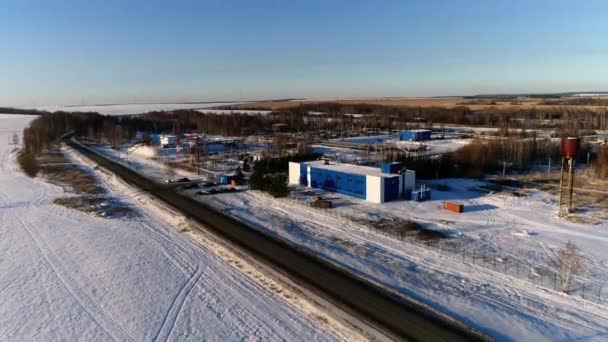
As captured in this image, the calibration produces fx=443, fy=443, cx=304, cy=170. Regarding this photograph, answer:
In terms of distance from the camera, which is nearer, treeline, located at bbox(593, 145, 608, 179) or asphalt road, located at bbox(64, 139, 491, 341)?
asphalt road, located at bbox(64, 139, 491, 341)

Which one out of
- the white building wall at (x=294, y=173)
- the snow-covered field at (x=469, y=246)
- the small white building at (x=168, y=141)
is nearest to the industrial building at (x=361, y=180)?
the white building wall at (x=294, y=173)

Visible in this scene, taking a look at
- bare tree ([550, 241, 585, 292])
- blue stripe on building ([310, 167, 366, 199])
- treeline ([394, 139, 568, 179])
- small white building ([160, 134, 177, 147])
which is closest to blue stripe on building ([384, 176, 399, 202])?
blue stripe on building ([310, 167, 366, 199])

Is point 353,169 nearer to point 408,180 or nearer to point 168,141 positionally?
point 408,180

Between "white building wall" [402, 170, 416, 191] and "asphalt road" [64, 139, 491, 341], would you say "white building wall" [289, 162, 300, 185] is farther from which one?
"asphalt road" [64, 139, 491, 341]

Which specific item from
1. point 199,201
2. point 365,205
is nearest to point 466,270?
point 365,205

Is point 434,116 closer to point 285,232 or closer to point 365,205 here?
point 365,205

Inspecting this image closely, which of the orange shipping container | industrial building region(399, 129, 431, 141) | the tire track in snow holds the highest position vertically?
industrial building region(399, 129, 431, 141)

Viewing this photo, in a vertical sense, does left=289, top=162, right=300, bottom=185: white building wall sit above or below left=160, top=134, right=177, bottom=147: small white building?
below

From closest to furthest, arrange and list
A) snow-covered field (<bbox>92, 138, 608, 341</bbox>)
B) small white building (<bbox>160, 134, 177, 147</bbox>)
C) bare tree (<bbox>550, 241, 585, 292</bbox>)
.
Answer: snow-covered field (<bbox>92, 138, 608, 341</bbox>)
bare tree (<bbox>550, 241, 585, 292</bbox>)
small white building (<bbox>160, 134, 177, 147</bbox>)
